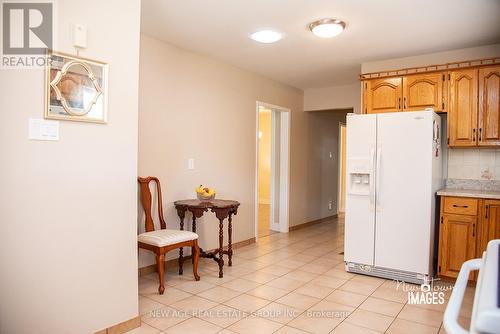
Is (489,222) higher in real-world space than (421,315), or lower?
higher

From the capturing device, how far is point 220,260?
3.44m

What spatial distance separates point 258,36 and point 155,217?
6.82 ft

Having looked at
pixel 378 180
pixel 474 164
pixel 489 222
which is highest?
pixel 474 164

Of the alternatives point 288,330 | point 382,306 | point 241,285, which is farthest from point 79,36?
point 382,306

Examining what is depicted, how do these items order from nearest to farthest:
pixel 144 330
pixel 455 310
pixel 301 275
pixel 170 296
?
pixel 455 310 → pixel 144 330 → pixel 170 296 → pixel 301 275

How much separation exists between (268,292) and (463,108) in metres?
2.69

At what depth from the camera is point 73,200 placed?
6.61 feet

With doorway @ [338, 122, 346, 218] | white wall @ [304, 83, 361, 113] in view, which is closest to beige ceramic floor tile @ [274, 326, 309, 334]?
white wall @ [304, 83, 361, 113]

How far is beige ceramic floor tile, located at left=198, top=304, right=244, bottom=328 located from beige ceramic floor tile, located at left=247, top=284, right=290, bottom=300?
0.37 meters

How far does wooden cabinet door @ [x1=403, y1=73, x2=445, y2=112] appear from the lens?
357 cm

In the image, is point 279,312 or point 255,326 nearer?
point 255,326

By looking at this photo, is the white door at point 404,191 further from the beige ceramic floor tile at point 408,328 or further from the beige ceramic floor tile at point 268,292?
the beige ceramic floor tile at point 268,292

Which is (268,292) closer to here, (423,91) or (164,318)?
(164,318)

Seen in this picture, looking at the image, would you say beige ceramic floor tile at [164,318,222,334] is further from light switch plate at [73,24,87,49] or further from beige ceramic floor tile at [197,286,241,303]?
light switch plate at [73,24,87,49]
